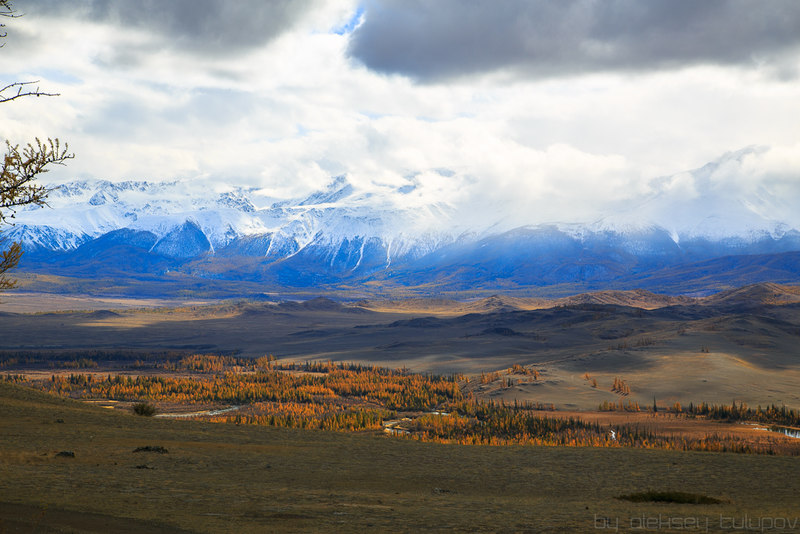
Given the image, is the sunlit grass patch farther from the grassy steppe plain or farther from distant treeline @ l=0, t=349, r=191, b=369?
distant treeline @ l=0, t=349, r=191, b=369

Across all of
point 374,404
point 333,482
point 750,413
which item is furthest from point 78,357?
point 333,482

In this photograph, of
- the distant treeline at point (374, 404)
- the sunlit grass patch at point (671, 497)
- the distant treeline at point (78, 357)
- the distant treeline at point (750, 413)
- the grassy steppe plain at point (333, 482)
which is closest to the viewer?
the grassy steppe plain at point (333, 482)

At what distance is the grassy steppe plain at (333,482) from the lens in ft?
51.6

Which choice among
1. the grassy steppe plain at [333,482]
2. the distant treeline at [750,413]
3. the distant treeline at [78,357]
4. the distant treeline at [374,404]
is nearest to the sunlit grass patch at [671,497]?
the grassy steppe plain at [333,482]

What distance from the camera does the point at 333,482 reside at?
21.4m

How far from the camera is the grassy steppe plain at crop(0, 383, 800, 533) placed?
51.6 feet

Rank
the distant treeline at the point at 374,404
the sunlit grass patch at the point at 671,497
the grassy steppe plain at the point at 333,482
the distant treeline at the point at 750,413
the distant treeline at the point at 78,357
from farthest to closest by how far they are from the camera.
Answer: the distant treeline at the point at 78,357, the distant treeline at the point at 750,413, the distant treeline at the point at 374,404, the sunlit grass patch at the point at 671,497, the grassy steppe plain at the point at 333,482

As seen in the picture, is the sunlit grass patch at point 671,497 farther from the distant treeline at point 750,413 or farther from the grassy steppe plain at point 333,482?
the distant treeline at point 750,413

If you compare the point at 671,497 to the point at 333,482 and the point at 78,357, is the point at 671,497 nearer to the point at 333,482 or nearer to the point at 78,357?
the point at 333,482

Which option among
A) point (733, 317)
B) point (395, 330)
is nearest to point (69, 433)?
point (733, 317)

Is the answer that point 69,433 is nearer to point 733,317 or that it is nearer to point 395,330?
point 733,317

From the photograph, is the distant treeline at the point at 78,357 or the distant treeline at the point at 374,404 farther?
the distant treeline at the point at 78,357

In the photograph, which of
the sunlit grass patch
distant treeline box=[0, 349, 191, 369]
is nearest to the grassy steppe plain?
the sunlit grass patch

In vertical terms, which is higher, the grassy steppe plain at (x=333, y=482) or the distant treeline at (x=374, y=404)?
the grassy steppe plain at (x=333, y=482)
